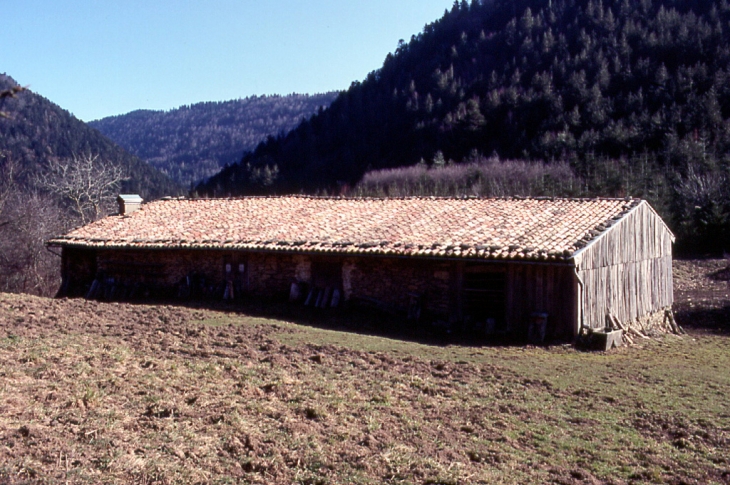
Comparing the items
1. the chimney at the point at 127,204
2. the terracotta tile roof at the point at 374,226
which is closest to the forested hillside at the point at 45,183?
the chimney at the point at 127,204

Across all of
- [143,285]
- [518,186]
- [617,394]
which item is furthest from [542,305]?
[518,186]

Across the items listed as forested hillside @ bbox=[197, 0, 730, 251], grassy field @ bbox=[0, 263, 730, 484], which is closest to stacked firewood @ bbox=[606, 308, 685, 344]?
grassy field @ bbox=[0, 263, 730, 484]

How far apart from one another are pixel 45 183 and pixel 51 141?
873 inches

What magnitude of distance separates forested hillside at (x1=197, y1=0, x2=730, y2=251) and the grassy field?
105 ft

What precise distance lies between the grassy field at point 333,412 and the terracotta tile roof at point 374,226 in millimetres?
3816

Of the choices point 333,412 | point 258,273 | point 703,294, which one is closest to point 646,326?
point 703,294

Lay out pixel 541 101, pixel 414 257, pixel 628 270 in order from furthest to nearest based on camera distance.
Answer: pixel 541 101
pixel 628 270
pixel 414 257

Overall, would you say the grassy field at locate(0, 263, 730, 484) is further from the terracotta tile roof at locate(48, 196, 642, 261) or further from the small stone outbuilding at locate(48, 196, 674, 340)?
the terracotta tile roof at locate(48, 196, 642, 261)

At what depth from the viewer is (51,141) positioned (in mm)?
58594

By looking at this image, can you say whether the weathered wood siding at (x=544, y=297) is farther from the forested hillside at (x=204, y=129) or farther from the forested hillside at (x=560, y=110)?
the forested hillside at (x=204, y=129)

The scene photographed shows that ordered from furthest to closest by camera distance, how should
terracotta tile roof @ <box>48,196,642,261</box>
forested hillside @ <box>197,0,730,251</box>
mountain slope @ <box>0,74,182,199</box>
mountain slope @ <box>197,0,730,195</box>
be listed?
mountain slope @ <box>197,0,730,195</box> → mountain slope @ <box>0,74,182,199</box> → forested hillside @ <box>197,0,730,251</box> → terracotta tile roof @ <box>48,196,642,261</box>

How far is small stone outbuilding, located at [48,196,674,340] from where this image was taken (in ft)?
56.6

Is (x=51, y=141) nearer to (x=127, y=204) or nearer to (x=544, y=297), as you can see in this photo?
(x=127, y=204)

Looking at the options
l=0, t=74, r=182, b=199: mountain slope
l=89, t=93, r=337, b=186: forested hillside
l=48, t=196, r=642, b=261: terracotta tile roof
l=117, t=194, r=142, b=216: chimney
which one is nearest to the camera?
l=48, t=196, r=642, b=261: terracotta tile roof
